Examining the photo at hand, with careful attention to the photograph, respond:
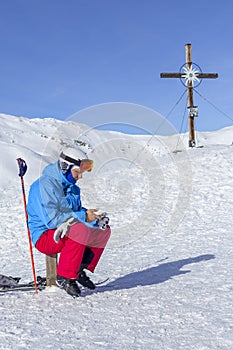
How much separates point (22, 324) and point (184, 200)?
813cm

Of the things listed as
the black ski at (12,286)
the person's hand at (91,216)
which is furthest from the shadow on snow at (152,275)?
the person's hand at (91,216)

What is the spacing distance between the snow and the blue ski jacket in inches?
18.7

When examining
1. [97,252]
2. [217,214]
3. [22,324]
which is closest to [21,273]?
[97,252]

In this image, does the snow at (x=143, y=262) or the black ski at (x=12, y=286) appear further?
the black ski at (x=12, y=286)

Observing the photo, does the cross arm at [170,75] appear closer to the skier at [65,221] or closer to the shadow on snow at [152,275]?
the shadow on snow at [152,275]

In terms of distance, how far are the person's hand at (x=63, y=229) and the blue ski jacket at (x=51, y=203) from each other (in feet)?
0.15

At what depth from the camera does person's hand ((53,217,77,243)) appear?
4.36 m

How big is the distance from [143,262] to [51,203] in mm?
3153

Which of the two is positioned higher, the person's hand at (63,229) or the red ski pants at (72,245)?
the person's hand at (63,229)

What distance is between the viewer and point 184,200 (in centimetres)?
1148

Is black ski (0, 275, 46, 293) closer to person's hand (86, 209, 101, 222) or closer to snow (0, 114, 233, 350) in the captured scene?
snow (0, 114, 233, 350)

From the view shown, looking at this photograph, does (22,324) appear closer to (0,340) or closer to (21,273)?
(0,340)

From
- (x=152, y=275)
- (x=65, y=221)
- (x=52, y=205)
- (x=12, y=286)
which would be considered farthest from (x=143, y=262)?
(x=52, y=205)

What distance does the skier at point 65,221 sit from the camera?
14.4 ft
